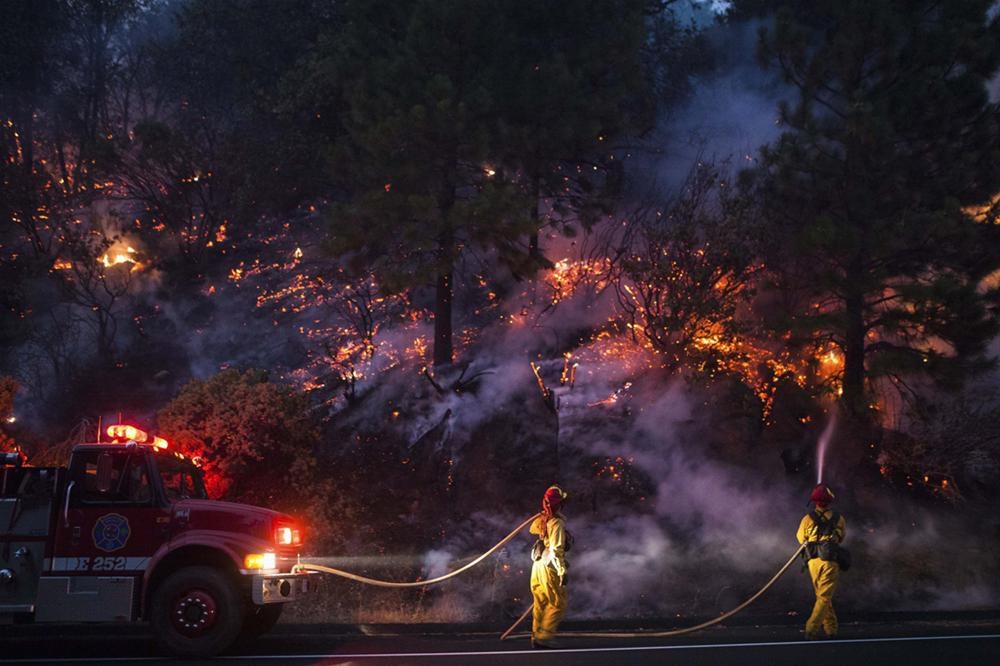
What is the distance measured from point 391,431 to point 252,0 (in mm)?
14131

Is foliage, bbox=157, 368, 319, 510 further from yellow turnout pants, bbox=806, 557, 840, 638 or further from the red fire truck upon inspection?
yellow turnout pants, bbox=806, 557, 840, 638

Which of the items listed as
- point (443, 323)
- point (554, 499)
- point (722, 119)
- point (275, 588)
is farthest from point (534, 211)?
point (275, 588)

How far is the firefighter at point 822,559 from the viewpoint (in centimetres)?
1054

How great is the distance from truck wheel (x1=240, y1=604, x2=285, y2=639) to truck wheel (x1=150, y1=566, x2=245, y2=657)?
68cm

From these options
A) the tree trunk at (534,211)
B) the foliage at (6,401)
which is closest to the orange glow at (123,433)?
the foliage at (6,401)

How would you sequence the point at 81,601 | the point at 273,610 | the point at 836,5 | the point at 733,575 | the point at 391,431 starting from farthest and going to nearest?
1. the point at 391,431
2. the point at 836,5
3. the point at 733,575
4. the point at 273,610
5. the point at 81,601

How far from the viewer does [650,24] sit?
27125mm

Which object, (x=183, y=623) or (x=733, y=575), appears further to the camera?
(x=733, y=575)

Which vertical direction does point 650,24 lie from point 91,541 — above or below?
above

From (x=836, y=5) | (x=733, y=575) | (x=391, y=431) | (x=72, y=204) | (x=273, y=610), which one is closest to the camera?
(x=273, y=610)

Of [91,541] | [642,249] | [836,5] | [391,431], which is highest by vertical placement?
[836,5]

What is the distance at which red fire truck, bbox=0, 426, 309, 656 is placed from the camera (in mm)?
9500

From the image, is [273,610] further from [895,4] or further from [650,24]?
[650,24]

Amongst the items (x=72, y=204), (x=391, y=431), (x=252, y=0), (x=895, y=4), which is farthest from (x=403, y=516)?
(x=252, y=0)
